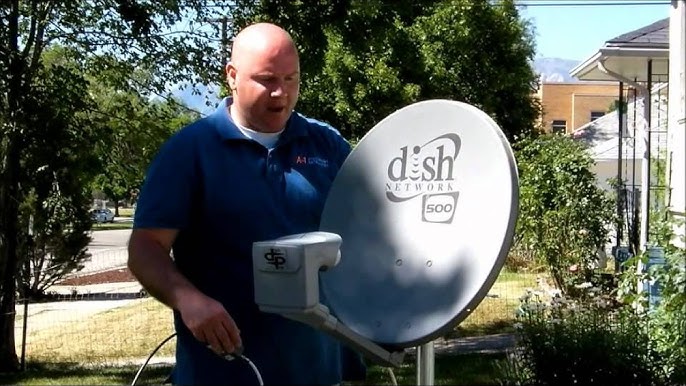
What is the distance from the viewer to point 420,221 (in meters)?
2.01

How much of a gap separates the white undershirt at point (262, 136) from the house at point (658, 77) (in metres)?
3.46

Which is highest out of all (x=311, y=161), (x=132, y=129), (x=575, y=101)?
(x=575, y=101)

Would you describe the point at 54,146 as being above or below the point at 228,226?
above

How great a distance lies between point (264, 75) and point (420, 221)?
16.8 inches

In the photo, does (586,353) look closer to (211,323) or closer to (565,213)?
(211,323)

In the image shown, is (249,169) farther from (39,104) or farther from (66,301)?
(66,301)

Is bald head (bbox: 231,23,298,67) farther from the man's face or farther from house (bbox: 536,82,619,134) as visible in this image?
house (bbox: 536,82,619,134)

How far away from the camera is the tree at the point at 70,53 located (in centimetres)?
855

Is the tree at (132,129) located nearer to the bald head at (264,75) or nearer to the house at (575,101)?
the bald head at (264,75)

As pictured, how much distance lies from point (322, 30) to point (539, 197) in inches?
144

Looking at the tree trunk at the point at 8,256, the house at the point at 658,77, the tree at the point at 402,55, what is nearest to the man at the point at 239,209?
the house at the point at 658,77

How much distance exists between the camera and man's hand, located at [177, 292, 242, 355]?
1772 mm

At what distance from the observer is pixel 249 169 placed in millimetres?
2047

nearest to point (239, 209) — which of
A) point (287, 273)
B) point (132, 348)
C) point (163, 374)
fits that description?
point (287, 273)
